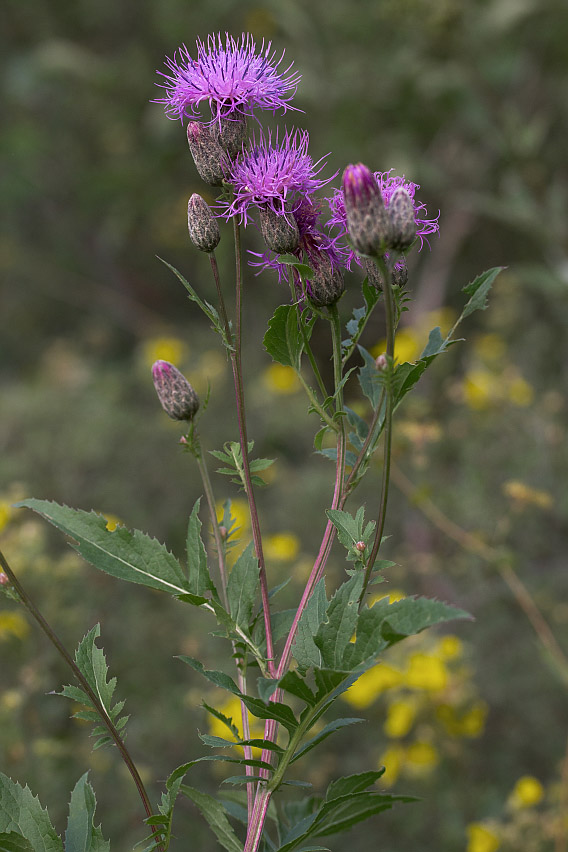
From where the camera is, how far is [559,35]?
503 cm

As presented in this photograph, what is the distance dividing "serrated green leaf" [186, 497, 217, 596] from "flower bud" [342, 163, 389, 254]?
1.03 feet

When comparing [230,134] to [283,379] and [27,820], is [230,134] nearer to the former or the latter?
[27,820]

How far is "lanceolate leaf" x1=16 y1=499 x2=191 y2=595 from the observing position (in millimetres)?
857

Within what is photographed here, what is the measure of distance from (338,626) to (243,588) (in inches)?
6.7

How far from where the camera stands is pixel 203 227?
2.99 ft

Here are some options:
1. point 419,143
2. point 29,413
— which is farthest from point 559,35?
point 29,413

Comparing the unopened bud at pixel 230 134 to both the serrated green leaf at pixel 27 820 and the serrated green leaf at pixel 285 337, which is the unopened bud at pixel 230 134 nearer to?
the serrated green leaf at pixel 285 337

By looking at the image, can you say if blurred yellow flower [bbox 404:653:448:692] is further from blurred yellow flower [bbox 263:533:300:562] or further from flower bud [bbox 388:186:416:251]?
flower bud [bbox 388:186:416:251]

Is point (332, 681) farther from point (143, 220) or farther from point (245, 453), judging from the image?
point (143, 220)

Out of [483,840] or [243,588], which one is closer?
[243,588]

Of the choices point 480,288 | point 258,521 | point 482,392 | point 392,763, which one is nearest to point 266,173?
point 480,288

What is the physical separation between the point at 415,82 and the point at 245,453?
14.8 ft

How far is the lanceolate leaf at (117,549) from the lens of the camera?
86 centimetres

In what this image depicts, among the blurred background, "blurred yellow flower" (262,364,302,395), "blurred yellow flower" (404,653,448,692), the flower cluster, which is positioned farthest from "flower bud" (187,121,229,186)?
"blurred yellow flower" (262,364,302,395)
